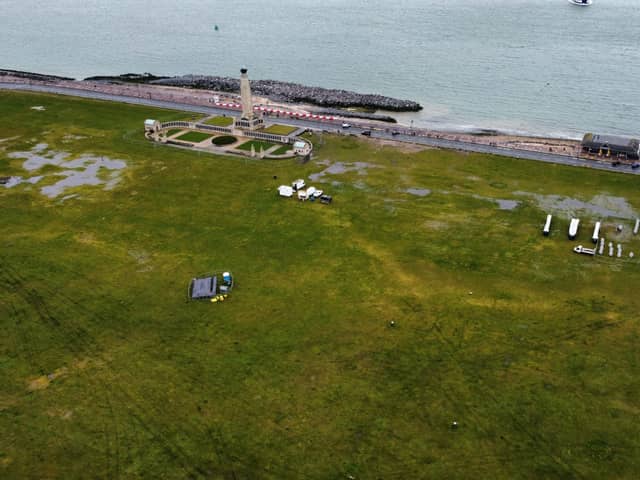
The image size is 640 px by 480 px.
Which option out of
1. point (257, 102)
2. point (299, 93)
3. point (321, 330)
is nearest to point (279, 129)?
point (257, 102)

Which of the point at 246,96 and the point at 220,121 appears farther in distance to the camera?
the point at 220,121

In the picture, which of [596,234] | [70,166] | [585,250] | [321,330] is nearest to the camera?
[321,330]

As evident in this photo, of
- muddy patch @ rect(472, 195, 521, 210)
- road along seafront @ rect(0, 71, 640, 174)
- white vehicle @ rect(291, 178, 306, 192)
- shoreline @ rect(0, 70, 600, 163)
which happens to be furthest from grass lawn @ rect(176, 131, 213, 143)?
muddy patch @ rect(472, 195, 521, 210)

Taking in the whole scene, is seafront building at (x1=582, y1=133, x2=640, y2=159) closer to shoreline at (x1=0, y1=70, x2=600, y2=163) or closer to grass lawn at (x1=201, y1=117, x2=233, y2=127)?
shoreline at (x1=0, y1=70, x2=600, y2=163)

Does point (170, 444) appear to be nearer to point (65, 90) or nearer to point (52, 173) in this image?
point (52, 173)

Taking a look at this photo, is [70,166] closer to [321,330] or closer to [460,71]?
[321,330]

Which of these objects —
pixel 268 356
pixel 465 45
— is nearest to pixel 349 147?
pixel 268 356

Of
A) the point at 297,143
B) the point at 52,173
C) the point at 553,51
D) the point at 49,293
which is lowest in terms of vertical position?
the point at 49,293

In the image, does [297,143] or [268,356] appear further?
[297,143]
